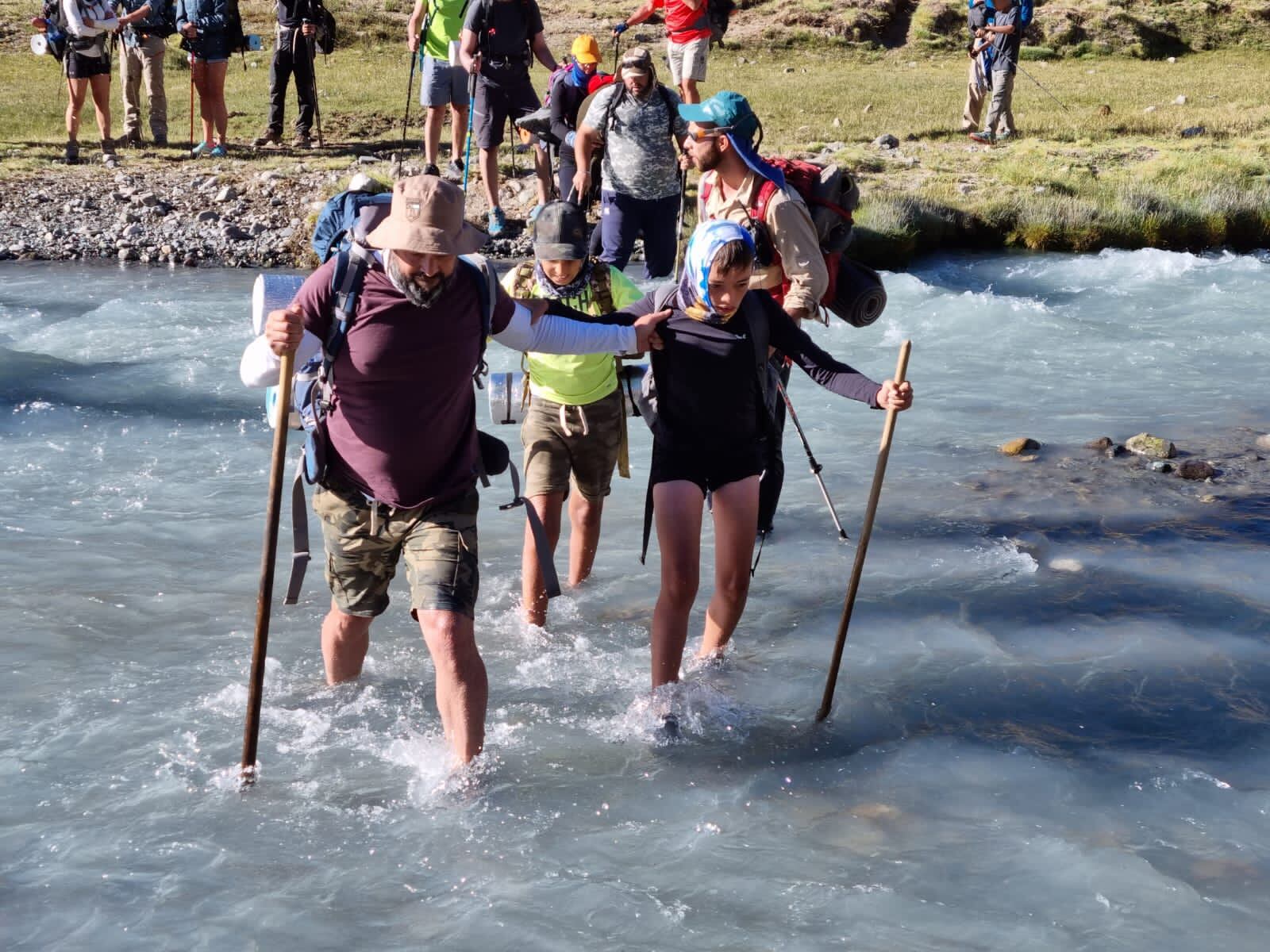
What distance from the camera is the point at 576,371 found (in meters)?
6.56

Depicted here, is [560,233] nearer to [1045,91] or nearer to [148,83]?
[148,83]

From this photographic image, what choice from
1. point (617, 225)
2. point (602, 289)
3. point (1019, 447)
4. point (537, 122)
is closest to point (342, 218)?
point (602, 289)

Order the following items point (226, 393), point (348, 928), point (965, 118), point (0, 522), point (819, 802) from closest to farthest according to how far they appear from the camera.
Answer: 1. point (348, 928)
2. point (819, 802)
3. point (0, 522)
4. point (226, 393)
5. point (965, 118)

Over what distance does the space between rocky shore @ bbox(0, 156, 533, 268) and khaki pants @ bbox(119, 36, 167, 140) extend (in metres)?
1.73

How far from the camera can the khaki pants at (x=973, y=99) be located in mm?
19875

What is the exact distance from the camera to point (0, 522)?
8875 mm

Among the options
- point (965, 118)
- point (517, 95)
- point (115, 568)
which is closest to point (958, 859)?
point (115, 568)

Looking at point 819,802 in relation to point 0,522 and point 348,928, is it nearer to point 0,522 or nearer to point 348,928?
point 348,928

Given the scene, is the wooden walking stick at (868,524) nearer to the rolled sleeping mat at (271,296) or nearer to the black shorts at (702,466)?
the black shorts at (702,466)

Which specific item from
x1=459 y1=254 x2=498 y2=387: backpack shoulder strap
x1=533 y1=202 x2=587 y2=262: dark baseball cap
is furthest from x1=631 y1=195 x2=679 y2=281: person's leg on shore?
x1=459 y1=254 x2=498 y2=387: backpack shoulder strap

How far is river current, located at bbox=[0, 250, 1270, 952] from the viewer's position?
509cm

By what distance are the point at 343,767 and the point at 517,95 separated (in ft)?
29.2

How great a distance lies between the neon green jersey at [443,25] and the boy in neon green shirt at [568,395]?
9135 mm

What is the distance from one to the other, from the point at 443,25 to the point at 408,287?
36.3 ft
